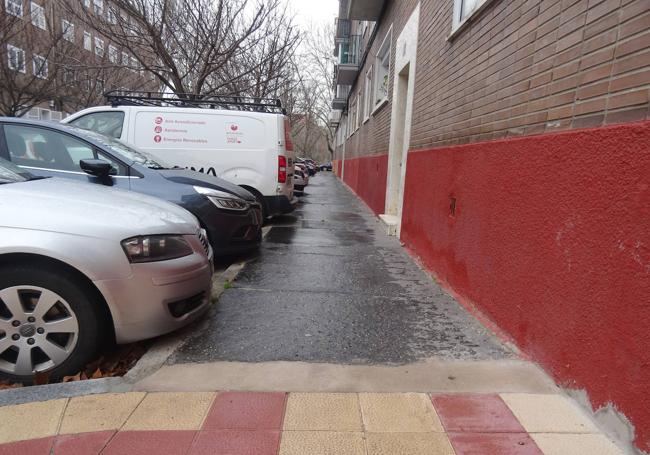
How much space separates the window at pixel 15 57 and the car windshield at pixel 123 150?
1286 cm

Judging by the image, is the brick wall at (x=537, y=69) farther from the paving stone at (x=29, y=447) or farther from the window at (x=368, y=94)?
the window at (x=368, y=94)

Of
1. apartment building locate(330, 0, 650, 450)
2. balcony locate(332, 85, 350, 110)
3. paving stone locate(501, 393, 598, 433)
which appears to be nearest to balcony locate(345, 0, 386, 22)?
apartment building locate(330, 0, 650, 450)

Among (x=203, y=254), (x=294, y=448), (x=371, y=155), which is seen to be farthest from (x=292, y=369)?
(x=371, y=155)

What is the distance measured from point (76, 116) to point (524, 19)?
254 inches

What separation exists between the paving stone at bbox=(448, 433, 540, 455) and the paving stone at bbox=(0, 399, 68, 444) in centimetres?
210

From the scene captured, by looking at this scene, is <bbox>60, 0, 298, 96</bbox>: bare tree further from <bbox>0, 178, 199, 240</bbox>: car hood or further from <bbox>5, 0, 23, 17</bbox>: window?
<bbox>0, 178, 199, 240</bbox>: car hood

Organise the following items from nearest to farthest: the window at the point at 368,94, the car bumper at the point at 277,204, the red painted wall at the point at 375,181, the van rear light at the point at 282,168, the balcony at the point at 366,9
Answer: the van rear light at the point at 282,168
the car bumper at the point at 277,204
the red painted wall at the point at 375,181
the balcony at the point at 366,9
the window at the point at 368,94

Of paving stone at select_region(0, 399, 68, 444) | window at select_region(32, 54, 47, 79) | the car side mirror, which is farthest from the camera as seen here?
window at select_region(32, 54, 47, 79)

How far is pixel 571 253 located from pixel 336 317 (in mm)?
1985

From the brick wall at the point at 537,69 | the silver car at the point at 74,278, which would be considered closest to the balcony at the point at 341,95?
the brick wall at the point at 537,69

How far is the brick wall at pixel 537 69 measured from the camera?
2201mm

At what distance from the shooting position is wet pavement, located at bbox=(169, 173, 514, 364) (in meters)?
3.12

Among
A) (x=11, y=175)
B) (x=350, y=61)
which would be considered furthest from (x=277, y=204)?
(x=350, y=61)

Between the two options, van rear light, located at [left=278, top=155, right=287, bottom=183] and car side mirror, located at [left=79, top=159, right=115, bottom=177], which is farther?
van rear light, located at [left=278, top=155, right=287, bottom=183]
